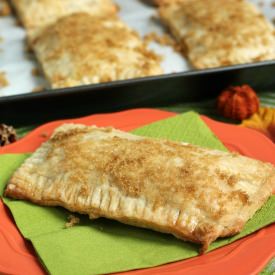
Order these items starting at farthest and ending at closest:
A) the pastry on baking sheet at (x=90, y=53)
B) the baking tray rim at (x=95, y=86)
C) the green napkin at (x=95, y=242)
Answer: the pastry on baking sheet at (x=90, y=53), the baking tray rim at (x=95, y=86), the green napkin at (x=95, y=242)

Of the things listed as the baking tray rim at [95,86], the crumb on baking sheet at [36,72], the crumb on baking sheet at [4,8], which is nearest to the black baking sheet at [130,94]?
the baking tray rim at [95,86]

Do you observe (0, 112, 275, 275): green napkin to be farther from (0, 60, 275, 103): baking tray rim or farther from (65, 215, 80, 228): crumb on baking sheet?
(0, 60, 275, 103): baking tray rim

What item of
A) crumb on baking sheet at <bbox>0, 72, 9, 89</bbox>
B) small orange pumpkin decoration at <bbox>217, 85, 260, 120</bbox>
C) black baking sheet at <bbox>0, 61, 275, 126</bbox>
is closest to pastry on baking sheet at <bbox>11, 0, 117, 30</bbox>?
crumb on baking sheet at <bbox>0, 72, 9, 89</bbox>

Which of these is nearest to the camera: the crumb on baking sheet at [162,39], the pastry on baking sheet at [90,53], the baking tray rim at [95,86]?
the baking tray rim at [95,86]

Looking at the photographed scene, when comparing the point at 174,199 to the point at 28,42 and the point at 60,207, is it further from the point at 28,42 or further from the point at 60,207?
the point at 28,42

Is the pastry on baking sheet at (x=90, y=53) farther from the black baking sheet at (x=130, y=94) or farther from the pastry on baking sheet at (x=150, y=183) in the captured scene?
the pastry on baking sheet at (x=150, y=183)
